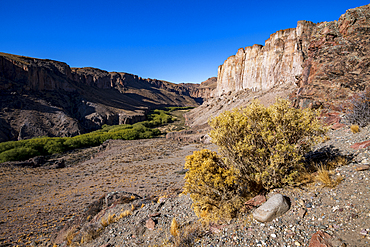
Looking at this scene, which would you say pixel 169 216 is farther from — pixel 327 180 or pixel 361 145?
pixel 361 145

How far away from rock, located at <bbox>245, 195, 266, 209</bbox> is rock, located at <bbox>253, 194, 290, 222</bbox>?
463 mm

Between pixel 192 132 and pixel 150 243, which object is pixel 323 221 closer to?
pixel 150 243

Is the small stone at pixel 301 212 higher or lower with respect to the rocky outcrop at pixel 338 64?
lower

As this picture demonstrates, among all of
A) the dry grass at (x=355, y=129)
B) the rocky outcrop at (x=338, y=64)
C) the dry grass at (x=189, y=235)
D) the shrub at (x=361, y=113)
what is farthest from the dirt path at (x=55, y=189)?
the rocky outcrop at (x=338, y=64)

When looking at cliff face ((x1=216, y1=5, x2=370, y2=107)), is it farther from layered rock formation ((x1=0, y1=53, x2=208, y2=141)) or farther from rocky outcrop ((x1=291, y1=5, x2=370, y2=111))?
layered rock formation ((x1=0, y1=53, x2=208, y2=141))

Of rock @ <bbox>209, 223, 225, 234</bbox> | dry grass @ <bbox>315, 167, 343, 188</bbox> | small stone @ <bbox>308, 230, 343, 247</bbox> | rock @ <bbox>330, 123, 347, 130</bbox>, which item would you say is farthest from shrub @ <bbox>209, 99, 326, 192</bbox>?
rock @ <bbox>330, 123, 347, 130</bbox>

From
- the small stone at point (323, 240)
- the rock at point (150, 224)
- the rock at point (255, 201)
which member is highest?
the small stone at point (323, 240)

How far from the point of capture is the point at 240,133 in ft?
17.6

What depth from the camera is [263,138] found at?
5.09m

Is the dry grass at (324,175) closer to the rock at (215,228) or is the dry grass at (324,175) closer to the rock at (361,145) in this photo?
the rock at (361,145)

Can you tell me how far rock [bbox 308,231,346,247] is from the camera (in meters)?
3.05

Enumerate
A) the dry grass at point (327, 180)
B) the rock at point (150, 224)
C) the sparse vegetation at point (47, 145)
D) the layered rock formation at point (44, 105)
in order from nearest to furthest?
the dry grass at point (327, 180), the rock at point (150, 224), the sparse vegetation at point (47, 145), the layered rock formation at point (44, 105)

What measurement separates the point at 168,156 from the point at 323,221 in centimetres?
2043

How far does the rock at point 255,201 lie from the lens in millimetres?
4773
